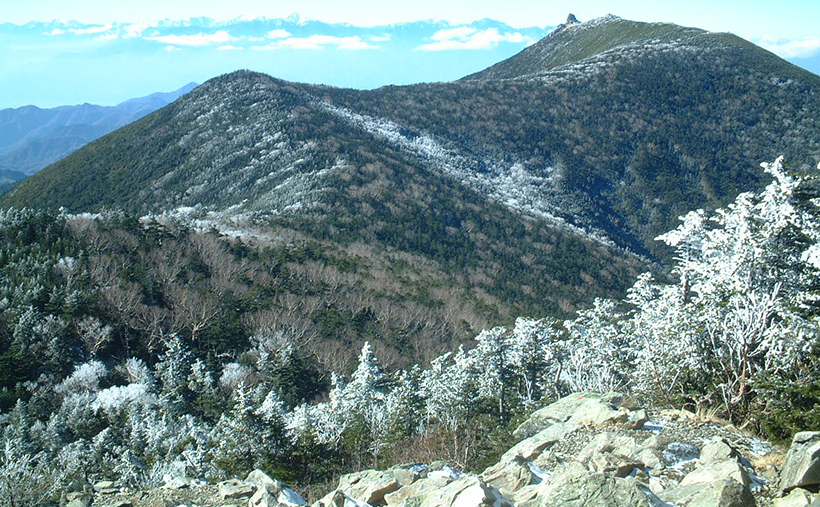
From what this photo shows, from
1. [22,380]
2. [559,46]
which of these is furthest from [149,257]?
[559,46]

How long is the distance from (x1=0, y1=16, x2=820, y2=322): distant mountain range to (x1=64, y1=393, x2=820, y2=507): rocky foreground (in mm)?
44963

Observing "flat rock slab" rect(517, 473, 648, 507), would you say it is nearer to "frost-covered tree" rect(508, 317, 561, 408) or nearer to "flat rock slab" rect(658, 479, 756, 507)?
"flat rock slab" rect(658, 479, 756, 507)

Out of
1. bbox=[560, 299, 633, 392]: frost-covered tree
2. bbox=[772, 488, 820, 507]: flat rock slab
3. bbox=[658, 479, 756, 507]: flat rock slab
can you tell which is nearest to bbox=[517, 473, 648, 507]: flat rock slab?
bbox=[658, 479, 756, 507]: flat rock slab

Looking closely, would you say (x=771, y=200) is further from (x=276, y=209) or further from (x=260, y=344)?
(x=276, y=209)

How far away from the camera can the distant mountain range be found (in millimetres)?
74250

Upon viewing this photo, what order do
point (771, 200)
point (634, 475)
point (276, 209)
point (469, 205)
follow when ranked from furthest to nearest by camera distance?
point (469, 205) < point (276, 209) < point (771, 200) < point (634, 475)

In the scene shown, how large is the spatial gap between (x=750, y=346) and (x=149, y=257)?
38.8 meters

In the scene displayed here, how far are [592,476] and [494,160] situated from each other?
11144 cm

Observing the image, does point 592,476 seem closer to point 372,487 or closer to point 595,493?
point 595,493

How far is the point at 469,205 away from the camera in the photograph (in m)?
Answer: 87.5

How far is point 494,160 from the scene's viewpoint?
11575 centimetres

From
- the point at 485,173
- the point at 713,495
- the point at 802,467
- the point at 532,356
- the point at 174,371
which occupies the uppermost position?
the point at 802,467

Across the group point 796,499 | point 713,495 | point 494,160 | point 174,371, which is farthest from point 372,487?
point 494,160


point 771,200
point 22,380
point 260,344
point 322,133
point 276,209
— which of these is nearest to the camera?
point 771,200
